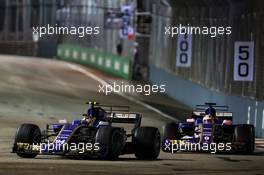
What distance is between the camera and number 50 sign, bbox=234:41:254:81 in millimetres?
26125

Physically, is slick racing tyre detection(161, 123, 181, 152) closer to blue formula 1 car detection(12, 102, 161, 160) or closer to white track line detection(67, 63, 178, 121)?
blue formula 1 car detection(12, 102, 161, 160)

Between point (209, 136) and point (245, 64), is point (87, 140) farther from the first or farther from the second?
point (245, 64)

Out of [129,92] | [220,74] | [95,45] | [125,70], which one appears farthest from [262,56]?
[95,45]

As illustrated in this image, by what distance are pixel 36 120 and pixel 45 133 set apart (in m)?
11.4

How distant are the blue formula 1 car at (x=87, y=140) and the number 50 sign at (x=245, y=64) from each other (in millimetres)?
7928

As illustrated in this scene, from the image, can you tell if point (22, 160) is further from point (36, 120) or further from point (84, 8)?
point (84, 8)

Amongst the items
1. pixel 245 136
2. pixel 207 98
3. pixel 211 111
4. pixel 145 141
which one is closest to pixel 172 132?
pixel 211 111

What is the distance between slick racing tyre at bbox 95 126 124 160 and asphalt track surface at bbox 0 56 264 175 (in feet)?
0.85

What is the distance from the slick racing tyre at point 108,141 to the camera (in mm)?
17594

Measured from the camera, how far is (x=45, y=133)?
19.0m

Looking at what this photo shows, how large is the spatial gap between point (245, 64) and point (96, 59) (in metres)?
34.1

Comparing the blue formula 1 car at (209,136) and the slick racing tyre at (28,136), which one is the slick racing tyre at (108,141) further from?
the blue formula 1 car at (209,136)

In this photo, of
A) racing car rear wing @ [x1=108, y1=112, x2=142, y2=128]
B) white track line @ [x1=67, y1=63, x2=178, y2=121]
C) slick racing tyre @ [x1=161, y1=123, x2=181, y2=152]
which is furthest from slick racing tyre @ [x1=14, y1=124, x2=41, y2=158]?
white track line @ [x1=67, y1=63, x2=178, y2=121]

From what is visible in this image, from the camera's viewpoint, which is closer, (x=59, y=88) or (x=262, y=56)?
(x=262, y=56)
